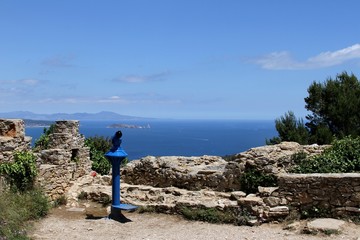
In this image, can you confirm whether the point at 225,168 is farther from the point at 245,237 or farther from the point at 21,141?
the point at 21,141

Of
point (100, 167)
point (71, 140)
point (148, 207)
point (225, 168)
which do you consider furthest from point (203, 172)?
point (100, 167)

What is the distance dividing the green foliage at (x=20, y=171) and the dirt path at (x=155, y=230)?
131 cm

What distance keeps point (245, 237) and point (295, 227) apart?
122 cm

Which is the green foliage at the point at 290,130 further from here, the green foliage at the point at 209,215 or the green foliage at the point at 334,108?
the green foliage at the point at 209,215

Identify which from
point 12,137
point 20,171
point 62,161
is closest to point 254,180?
point 62,161

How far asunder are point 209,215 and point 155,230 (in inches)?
54.9

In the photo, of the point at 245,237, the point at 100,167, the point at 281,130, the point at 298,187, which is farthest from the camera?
the point at 281,130

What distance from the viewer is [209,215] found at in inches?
404

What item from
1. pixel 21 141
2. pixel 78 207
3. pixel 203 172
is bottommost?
pixel 78 207

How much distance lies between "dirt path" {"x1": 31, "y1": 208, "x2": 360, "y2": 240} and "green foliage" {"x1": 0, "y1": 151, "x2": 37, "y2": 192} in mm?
1308

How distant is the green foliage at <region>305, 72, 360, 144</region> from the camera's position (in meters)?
26.7

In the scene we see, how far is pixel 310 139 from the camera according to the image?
89.9 ft

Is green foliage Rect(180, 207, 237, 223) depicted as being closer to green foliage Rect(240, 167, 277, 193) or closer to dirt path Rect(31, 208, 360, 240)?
dirt path Rect(31, 208, 360, 240)

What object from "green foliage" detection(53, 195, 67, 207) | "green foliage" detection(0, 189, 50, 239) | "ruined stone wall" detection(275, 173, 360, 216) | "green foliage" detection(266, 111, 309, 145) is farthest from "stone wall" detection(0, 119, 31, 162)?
"green foliage" detection(266, 111, 309, 145)
